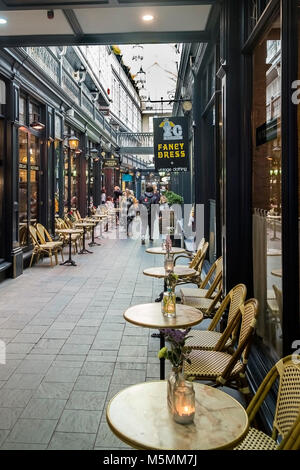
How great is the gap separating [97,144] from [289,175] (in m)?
19.7

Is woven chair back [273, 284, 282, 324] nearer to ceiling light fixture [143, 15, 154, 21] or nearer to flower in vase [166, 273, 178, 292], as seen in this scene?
flower in vase [166, 273, 178, 292]

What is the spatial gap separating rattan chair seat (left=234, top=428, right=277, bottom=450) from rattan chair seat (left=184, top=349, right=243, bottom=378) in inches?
34.9

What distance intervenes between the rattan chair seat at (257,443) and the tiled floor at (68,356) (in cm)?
106

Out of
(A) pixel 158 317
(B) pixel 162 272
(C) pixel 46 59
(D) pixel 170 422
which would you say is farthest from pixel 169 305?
(C) pixel 46 59

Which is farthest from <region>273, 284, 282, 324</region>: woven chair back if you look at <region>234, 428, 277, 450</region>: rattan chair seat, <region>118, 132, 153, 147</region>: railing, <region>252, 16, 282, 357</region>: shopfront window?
<region>118, 132, 153, 147</region>: railing

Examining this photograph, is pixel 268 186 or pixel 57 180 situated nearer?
pixel 268 186

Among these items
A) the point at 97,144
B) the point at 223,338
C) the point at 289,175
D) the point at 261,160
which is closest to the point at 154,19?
the point at 261,160

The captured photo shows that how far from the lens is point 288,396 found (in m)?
2.32

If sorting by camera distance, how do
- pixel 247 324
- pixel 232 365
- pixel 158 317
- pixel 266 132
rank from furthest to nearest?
1. pixel 266 132
2. pixel 158 317
3. pixel 247 324
4. pixel 232 365

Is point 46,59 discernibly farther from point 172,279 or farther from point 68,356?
point 172,279

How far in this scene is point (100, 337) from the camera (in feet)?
17.9

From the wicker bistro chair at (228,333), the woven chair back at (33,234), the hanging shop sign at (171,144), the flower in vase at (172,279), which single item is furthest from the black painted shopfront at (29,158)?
the flower in vase at (172,279)

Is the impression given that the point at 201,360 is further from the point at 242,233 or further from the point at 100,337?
the point at 100,337

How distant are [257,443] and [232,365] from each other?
0.88m
